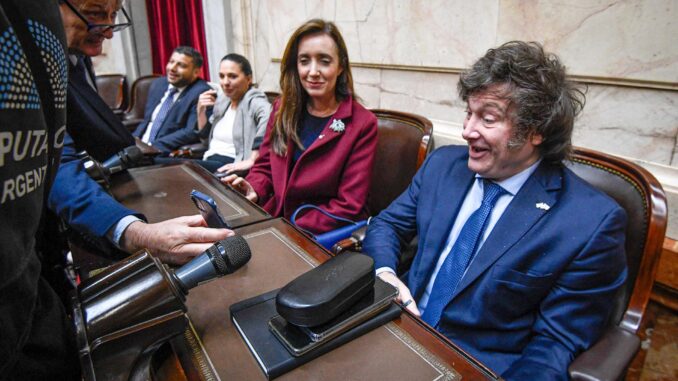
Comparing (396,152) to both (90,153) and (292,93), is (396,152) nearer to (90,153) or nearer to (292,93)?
(292,93)

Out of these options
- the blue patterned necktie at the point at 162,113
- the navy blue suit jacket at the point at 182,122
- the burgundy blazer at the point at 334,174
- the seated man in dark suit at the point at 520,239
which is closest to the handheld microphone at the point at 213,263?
the seated man in dark suit at the point at 520,239

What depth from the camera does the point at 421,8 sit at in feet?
7.43

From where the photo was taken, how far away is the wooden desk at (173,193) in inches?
52.8

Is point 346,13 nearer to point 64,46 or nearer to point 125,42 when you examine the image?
point 64,46

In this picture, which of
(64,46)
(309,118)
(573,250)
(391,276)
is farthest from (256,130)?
(64,46)

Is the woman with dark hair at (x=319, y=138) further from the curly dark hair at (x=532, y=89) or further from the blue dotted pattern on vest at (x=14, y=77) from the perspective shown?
the blue dotted pattern on vest at (x=14, y=77)

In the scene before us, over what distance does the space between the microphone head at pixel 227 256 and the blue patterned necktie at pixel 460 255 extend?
2.51ft

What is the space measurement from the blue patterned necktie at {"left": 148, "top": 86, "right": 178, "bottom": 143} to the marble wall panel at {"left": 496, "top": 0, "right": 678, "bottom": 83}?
302 cm

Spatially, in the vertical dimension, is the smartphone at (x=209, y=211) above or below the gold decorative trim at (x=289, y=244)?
above

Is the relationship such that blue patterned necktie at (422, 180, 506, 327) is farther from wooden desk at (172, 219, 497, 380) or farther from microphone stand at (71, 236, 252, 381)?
Result: microphone stand at (71, 236, 252, 381)

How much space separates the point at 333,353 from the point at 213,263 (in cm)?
28

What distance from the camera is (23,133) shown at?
33 cm

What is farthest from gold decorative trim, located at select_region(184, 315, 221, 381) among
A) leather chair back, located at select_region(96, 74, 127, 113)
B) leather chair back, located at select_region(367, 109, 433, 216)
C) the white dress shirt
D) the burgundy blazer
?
leather chair back, located at select_region(96, 74, 127, 113)

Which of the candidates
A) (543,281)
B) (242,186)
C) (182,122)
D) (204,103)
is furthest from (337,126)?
(182,122)
